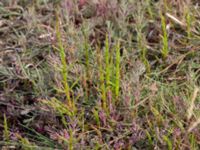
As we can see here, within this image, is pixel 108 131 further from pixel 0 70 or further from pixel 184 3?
pixel 184 3

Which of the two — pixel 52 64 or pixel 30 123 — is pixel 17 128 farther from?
pixel 52 64

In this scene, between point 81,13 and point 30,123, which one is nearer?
point 30,123

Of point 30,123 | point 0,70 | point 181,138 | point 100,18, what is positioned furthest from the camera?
point 100,18

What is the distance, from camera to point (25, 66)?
2.27 m

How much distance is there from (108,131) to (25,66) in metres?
0.60

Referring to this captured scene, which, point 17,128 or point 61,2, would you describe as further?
point 61,2

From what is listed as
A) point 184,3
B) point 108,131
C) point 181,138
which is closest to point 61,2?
point 184,3

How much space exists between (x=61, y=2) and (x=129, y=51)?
535 mm

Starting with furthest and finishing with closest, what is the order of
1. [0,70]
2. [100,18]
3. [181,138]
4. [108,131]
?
[100,18] → [0,70] → [108,131] → [181,138]

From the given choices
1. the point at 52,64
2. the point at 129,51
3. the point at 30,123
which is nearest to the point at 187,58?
the point at 129,51

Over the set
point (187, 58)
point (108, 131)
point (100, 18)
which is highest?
point (100, 18)

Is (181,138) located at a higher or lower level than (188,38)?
lower

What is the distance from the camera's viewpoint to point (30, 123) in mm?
2088

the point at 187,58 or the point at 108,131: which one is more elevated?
the point at 187,58
